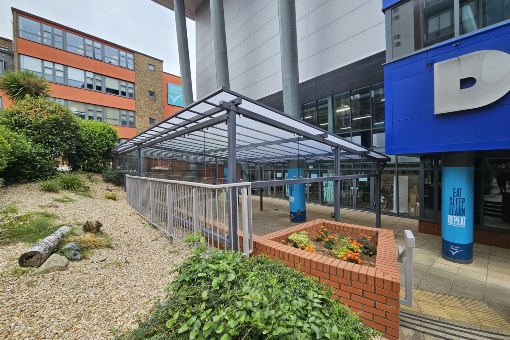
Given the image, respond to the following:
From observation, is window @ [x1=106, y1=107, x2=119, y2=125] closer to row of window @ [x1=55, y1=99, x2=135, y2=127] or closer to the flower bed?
row of window @ [x1=55, y1=99, x2=135, y2=127]

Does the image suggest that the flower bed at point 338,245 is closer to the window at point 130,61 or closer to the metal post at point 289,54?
the metal post at point 289,54

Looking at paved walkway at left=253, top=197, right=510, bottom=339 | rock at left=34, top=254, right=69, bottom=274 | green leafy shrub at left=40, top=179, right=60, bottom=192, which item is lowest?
paved walkway at left=253, top=197, right=510, bottom=339

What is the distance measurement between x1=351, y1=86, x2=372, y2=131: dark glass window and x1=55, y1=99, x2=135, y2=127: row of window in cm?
2149

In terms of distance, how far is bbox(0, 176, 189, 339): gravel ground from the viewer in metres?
2.27

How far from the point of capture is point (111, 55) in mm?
24422

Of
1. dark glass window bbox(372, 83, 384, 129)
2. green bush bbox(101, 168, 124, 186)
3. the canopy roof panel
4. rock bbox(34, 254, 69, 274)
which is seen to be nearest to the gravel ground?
rock bbox(34, 254, 69, 274)

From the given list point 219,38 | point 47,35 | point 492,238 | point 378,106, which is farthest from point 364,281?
point 47,35

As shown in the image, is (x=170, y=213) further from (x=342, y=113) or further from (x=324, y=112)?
(x=324, y=112)

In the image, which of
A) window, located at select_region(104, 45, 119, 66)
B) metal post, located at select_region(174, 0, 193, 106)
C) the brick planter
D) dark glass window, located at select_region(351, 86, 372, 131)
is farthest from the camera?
window, located at select_region(104, 45, 119, 66)

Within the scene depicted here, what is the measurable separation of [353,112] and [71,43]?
27471mm

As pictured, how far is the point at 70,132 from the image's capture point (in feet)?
37.6

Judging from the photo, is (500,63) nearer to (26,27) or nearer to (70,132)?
(70,132)

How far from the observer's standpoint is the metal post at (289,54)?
9766 millimetres

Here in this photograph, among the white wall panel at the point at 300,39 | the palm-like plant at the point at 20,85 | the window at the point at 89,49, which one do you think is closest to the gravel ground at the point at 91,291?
the white wall panel at the point at 300,39
